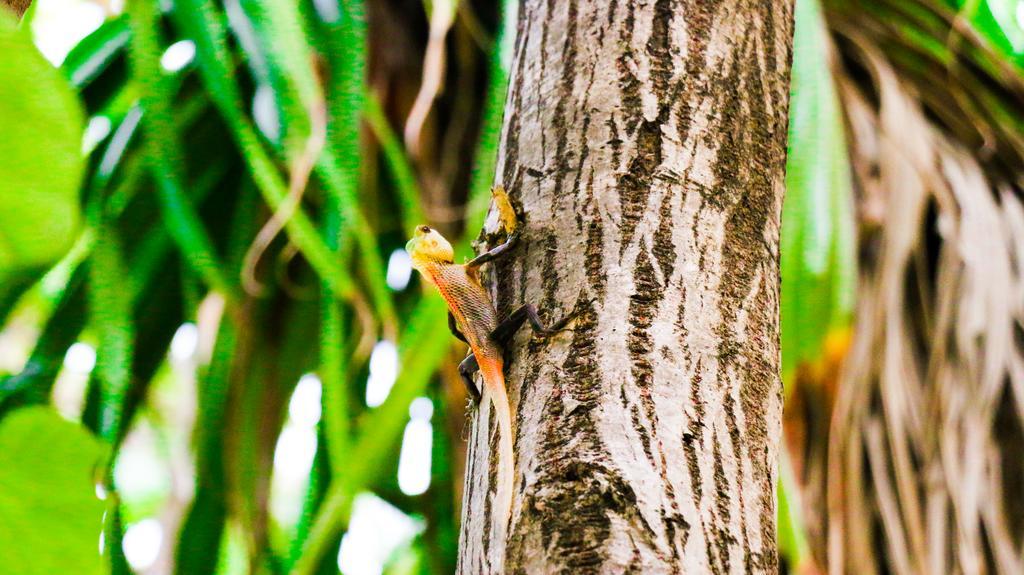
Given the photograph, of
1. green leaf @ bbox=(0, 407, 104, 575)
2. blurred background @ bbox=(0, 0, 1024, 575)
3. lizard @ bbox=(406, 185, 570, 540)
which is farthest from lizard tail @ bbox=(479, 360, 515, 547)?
blurred background @ bbox=(0, 0, 1024, 575)

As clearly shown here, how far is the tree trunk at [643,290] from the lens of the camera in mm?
563

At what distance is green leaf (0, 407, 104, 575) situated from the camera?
33cm

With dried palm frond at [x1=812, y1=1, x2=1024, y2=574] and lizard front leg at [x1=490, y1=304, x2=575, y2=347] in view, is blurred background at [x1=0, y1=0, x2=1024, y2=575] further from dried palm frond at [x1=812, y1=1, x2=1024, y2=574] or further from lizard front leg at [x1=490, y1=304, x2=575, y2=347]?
lizard front leg at [x1=490, y1=304, x2=575, y2=347]

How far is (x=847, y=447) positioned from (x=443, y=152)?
1014 millimetres

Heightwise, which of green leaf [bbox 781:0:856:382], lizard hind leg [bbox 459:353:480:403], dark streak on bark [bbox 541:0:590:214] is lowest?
lizard hind leg [bbox 459:353:480:403]

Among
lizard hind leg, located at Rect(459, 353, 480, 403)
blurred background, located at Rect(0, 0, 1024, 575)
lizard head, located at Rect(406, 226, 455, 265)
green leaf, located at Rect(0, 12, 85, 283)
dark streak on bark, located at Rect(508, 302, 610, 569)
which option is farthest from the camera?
blurred background, located at Rect(0, 0, 1024, 575)

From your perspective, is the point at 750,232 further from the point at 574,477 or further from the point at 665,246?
the point at 574,477

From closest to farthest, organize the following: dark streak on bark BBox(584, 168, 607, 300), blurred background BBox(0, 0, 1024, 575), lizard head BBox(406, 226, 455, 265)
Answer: dark streak on bark BBox(584, 168, 607, 300)
lizard head BBox(406, 226, 455, 265)
blurred background BBox(0, 0, 1024, 575)

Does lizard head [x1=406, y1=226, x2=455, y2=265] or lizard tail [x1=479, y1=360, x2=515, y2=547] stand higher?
lizard head [x1=406, y1=226, x2=455, y2=265]

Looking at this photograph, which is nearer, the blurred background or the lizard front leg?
the lizard front leg

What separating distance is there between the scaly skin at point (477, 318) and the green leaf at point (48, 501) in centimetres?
29

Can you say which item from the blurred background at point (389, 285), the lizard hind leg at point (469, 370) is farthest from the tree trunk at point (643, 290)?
the blurred background at point (389, 285)

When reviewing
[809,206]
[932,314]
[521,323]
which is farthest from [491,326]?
[932,314]

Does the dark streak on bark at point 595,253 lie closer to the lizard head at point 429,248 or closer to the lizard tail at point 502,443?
the lizard tail at point 502,443
